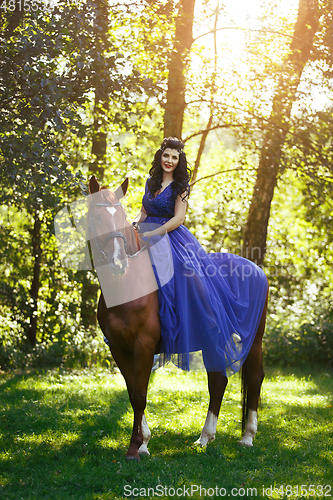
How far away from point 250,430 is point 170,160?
3.02m

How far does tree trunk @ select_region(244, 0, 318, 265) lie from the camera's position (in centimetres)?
836

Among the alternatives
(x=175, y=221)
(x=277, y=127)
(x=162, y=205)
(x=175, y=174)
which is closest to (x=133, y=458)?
(x=175, y=221)

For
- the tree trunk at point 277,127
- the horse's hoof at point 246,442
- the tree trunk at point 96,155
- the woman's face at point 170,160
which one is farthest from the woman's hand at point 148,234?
the tree trunk at point 277,127

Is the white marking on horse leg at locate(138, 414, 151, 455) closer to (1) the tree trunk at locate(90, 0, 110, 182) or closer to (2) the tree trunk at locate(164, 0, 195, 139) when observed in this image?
(1) the tree trunk at locate(90, 0, 110, 182)

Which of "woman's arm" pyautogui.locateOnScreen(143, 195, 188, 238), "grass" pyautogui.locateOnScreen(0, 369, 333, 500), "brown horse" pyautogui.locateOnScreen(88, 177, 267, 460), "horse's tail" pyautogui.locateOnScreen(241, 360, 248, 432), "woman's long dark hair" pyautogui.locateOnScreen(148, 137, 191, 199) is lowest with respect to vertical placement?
"grass" pyautogui.locateOnScreen(0, 369, 333, 500)

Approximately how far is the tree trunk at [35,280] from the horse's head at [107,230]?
5.70 meters

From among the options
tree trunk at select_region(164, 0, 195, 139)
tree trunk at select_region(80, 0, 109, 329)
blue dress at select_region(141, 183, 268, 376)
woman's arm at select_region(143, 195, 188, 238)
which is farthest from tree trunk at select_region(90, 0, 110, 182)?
woman's arm at select_region(143, 195, 188, 238)

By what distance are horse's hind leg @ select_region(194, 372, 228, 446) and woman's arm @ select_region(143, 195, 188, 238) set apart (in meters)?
1.65

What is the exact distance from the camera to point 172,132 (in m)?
8.13

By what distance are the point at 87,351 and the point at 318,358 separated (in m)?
5.06

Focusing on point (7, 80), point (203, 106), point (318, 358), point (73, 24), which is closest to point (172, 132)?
point (203, 106)

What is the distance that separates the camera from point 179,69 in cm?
768

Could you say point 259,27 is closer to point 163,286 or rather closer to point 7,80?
point 7,80

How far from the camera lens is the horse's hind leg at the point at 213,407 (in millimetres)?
4418
